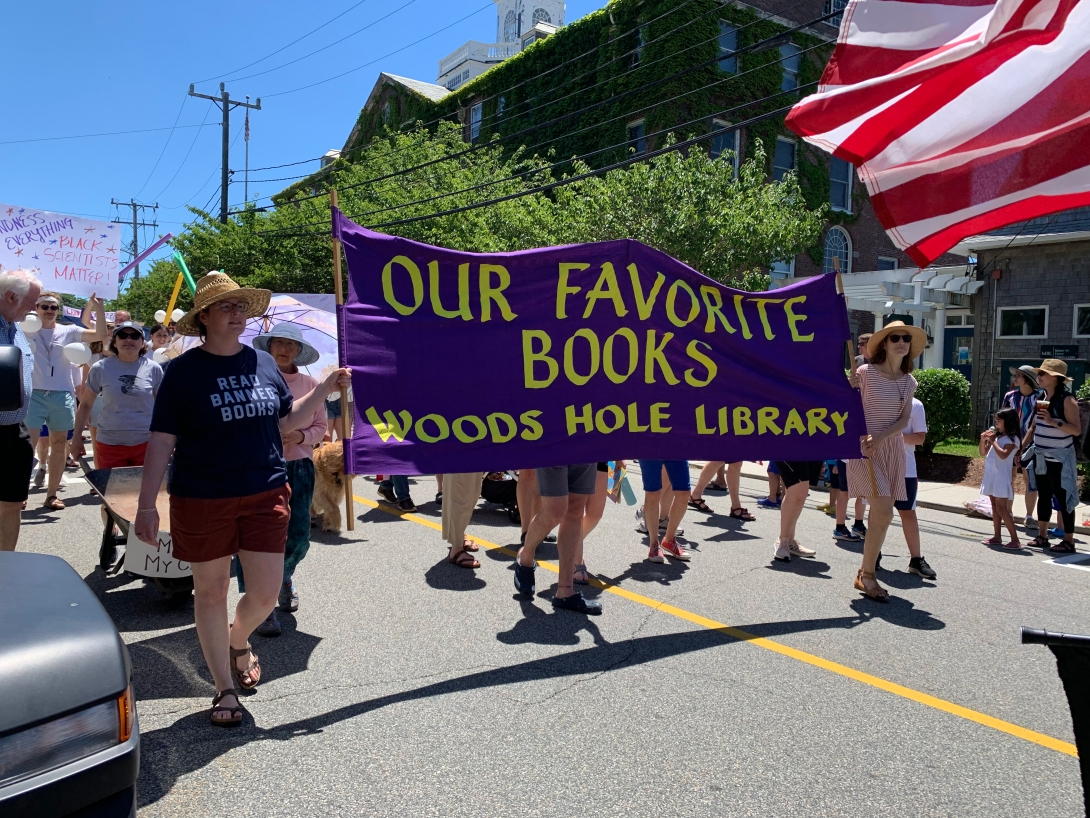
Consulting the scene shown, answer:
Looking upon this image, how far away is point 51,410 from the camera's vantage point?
27.9 feet

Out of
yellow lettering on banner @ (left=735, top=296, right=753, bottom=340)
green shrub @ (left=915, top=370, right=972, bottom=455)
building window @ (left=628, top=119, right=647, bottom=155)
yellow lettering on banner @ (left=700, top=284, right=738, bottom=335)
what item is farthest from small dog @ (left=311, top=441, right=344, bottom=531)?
building window @ (left=628, top=119, right=647, bottom=155)

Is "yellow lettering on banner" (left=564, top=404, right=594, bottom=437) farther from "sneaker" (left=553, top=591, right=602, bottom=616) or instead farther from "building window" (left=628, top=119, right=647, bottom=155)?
"building window" (left=628, top=119, right=647, bottom=155)

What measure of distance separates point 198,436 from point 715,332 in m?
3.15

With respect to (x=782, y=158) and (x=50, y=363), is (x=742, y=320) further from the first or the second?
(x=782, y=158)

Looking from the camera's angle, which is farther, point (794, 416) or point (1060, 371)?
point (1060, 371)

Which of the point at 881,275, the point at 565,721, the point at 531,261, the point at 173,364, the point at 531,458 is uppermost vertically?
the point at 881,275

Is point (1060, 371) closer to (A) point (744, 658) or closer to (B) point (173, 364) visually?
(A) point (744, 658)

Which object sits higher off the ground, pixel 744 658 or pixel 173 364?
pixel 173 364


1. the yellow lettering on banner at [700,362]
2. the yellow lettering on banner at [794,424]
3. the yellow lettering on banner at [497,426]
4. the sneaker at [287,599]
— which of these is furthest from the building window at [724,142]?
the sneaker at [287,599]

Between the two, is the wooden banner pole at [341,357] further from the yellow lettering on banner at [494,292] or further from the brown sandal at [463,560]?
the brown sandal at [463,560]

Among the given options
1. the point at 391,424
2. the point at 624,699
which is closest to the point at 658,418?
the point at 391,424

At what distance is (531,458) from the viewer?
16.3ft

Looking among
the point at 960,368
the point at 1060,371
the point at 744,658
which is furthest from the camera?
the point at 960,368

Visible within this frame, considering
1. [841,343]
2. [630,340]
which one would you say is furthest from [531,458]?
[841,343]
